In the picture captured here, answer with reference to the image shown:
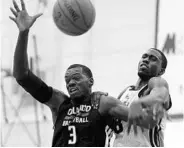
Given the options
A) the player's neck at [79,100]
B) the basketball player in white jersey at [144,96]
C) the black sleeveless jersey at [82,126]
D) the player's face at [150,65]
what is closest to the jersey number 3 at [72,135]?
the black sleeveless jersey at [82,126]

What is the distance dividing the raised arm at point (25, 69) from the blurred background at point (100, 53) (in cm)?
281

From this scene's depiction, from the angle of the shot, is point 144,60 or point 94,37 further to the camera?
point 94,37

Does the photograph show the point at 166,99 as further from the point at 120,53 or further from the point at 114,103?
the point at 120,53

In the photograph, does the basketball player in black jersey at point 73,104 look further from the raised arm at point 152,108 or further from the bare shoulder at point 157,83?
the raised arm at point 152,108

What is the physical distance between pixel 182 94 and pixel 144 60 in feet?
Result: 8.38

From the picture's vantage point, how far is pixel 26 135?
833cm

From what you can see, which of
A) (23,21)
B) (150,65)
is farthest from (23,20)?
(150,65)

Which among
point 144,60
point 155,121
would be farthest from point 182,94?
point 155,121

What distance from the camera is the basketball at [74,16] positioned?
5094 millimetres

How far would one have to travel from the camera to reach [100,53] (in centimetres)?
813

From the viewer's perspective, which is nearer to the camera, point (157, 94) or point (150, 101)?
point (150, 101)

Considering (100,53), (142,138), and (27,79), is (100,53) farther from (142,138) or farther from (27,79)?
(27,79)

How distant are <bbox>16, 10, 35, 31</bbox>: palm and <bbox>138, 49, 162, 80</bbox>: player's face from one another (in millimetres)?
983

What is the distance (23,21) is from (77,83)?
1.86 ft
